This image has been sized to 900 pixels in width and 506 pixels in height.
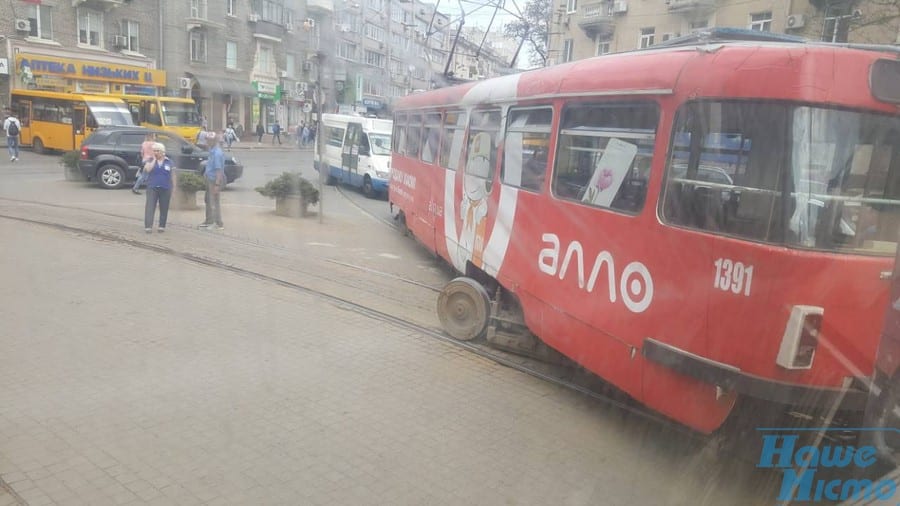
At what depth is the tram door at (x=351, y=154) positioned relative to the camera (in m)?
19.2

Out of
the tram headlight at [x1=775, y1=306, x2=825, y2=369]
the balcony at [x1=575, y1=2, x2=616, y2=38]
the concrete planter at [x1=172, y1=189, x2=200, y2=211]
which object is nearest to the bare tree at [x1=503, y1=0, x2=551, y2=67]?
the balcony at [x1=575, y1=2, x2=616, y2=38]

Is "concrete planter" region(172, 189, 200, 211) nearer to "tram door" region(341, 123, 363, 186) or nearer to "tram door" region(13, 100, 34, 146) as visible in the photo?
"tram door" region(341, 123, 363, 186)

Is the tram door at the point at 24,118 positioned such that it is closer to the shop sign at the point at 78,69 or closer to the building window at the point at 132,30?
the shop sign at the point at 78,69

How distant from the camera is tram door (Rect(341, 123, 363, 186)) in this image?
755 inches

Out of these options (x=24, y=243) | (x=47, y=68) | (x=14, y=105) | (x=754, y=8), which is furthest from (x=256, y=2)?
(x=14, y=105)

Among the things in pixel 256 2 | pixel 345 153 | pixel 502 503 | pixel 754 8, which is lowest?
pixel 502 503

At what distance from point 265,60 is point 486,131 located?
8.37 feet

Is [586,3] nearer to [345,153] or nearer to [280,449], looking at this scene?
[345,153]

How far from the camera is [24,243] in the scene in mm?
8844

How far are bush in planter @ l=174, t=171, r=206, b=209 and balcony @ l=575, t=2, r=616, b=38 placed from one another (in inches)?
569

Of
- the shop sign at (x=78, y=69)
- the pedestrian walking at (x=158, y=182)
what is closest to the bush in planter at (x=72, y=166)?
the shop sign at (x=78, y=69)

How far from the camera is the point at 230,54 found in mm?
5898

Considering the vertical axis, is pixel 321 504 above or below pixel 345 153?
below

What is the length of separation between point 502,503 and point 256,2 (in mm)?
3219
